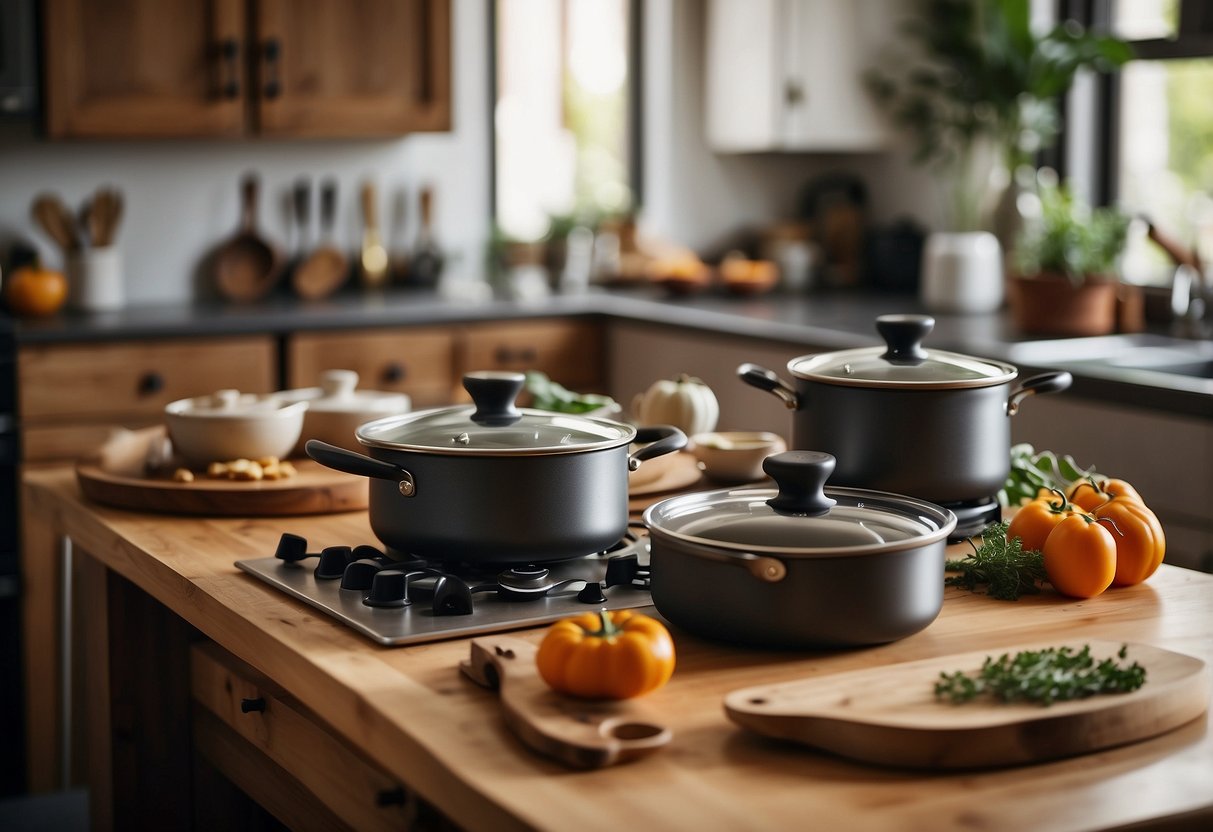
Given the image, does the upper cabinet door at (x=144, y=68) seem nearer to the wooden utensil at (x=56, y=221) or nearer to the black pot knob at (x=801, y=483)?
the wooden utensil at (x=56, y=221)

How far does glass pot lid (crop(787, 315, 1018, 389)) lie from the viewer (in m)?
1.55

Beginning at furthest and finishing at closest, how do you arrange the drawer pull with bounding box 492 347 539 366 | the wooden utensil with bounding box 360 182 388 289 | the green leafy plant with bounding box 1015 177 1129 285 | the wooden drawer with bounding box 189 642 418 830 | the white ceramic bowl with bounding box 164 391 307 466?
the wooden utensil with bounding box 360 182 388 289
the drawer pull with bounding box 492 347 539 366
the green leafy plant with bounding box 1015 177 1129 285
the white ceramic bowl with bounding box 164 391 307 466
the wooden drawer with bounding box 189 642 418 830

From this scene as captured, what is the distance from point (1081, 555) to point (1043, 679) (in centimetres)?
36

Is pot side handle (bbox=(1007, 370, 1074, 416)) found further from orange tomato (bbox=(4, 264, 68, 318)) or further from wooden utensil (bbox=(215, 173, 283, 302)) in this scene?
wooden utensil (bbox=(215, 173, 283, 302))

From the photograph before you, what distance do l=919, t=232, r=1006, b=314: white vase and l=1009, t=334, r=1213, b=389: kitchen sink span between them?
636mm

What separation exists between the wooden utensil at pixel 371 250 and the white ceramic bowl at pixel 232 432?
8.56 ft

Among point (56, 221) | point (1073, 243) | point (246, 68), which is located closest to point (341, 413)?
point (1073, 243)

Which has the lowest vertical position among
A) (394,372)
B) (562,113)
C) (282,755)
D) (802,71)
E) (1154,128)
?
(282,755)

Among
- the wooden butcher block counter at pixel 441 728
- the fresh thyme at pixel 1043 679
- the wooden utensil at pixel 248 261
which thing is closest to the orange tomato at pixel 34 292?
the wooden utensil at pixel 248 261

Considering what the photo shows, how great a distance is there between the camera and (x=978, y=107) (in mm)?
4461

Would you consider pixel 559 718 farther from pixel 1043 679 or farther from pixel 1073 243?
pixel 1073 243

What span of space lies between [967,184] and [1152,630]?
3.36 m

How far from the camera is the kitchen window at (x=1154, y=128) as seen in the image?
3965mm

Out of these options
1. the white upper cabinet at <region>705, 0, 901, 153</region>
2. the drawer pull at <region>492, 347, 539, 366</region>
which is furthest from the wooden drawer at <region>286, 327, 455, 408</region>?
the white upper cabinet at <region>705, 0, 901, 153</region>
